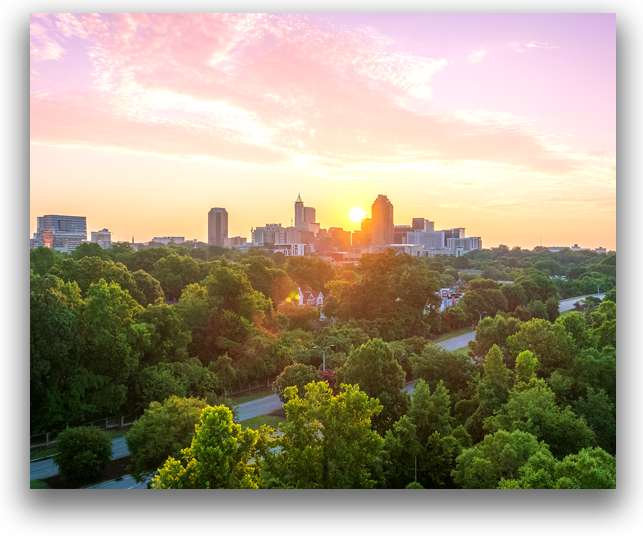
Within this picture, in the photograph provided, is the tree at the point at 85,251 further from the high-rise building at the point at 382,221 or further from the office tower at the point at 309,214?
the high-rise building at the point at 382,221

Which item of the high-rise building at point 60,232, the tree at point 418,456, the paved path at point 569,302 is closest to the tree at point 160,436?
the tree at point 418,456

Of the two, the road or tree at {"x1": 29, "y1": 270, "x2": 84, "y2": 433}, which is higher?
tree at {"x1": 29, "y1": 270, "x2": 84, "y2": 433}

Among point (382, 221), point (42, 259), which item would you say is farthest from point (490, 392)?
point (42, 259)

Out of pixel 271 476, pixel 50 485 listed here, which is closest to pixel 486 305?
pixel 271 476

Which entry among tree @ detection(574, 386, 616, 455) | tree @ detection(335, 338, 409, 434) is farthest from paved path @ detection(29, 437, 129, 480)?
tree @ detection(574, 386, 616, 455)

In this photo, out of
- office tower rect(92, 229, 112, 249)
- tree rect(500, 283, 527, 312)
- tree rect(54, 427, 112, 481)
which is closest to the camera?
tree rect(54, 427, 112, 481)

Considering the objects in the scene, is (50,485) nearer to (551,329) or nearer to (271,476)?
(271,476)

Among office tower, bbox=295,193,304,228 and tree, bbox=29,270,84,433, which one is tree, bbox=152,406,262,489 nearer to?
tree, bbox=29,270,84,433
